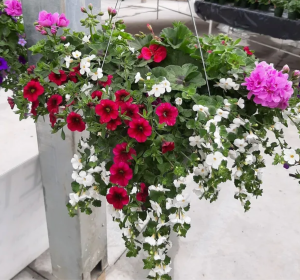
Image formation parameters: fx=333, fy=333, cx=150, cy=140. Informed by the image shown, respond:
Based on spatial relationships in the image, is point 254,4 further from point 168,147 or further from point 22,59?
point 168,147

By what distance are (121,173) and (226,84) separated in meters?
0.33

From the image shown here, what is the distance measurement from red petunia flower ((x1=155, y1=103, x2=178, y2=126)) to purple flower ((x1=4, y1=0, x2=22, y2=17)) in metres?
0.61

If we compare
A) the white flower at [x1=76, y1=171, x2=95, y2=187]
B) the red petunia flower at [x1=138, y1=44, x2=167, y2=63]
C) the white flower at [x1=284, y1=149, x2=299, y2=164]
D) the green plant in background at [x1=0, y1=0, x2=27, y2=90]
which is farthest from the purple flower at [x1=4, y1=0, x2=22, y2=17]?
the white flower at [x1=284, y1=149, x2=299, y2=164]

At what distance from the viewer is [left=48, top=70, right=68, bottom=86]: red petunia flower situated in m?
0.83

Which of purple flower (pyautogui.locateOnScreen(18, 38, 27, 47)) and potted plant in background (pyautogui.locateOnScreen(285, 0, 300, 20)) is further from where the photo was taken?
potted plant in background (pyautogui.locateOnScreen(285, 0, 300, 20))

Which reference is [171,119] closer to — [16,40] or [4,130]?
[16,40]

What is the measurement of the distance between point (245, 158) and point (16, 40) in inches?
30.2

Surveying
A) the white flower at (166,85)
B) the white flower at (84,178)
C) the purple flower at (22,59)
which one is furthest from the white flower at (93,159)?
the purple flower at (22,59)

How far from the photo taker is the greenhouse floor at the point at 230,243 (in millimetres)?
1593

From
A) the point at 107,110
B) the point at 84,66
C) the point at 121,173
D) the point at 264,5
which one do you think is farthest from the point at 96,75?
the point at 264,5

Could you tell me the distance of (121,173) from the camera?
75 centimetres

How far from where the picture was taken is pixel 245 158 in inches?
33.2

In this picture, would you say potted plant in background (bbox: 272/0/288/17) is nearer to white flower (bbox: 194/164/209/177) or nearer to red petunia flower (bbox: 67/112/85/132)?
white flower (bbox: 194/164/209/177)

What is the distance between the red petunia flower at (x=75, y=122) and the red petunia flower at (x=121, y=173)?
0.13 m
